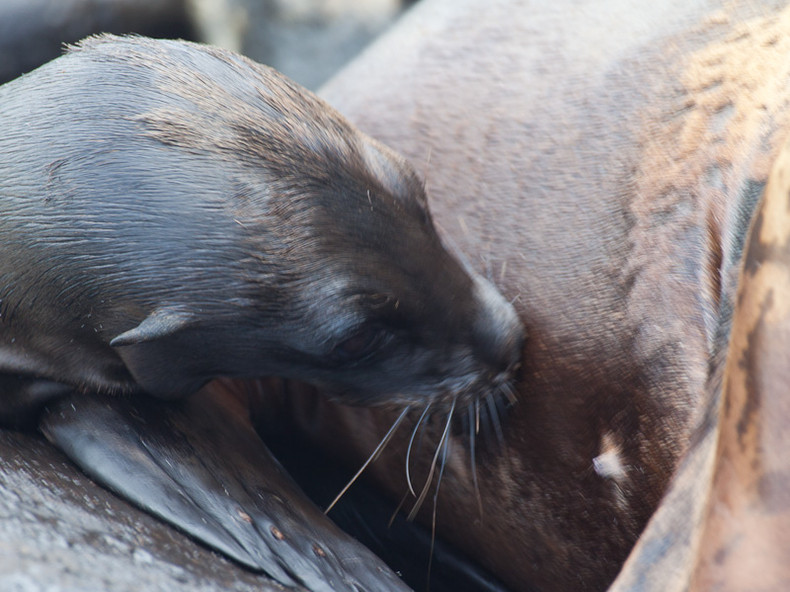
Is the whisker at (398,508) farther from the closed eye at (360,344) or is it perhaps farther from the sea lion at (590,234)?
the closed eye at (360,344)

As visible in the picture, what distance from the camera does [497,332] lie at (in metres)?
2.09

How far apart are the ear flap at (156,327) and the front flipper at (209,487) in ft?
0.66

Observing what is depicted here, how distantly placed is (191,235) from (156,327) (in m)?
0.19

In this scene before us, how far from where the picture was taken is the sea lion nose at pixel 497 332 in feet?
6.81

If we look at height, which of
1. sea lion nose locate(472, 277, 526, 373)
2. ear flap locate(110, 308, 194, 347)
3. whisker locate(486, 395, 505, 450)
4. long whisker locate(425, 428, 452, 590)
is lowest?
long whisker locate(425, 428, 452, 590)

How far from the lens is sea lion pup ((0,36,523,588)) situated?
1839 mm

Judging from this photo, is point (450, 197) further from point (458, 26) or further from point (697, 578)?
point (697, 578)

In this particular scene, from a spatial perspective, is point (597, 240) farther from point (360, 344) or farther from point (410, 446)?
point (410, 446)

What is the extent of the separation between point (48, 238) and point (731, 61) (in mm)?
1459

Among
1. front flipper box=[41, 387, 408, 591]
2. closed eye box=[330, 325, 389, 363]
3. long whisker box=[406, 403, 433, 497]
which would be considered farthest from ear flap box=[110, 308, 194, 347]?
long whisker box=[406, 403, 433, 497]

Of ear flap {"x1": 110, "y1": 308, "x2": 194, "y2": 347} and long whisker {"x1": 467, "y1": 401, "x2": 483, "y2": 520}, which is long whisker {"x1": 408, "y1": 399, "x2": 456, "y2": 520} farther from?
ear flap {"x1": 110, "y1": 308, "x2": 194, "y2": 347}

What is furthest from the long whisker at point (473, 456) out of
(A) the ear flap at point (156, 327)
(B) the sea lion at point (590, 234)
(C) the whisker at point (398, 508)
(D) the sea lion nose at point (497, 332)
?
(A) the ear flap at point (156, 327)

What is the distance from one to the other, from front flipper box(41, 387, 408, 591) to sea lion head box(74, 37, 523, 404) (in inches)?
5.5

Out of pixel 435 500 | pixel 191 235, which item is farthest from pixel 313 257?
pixel 435 500
